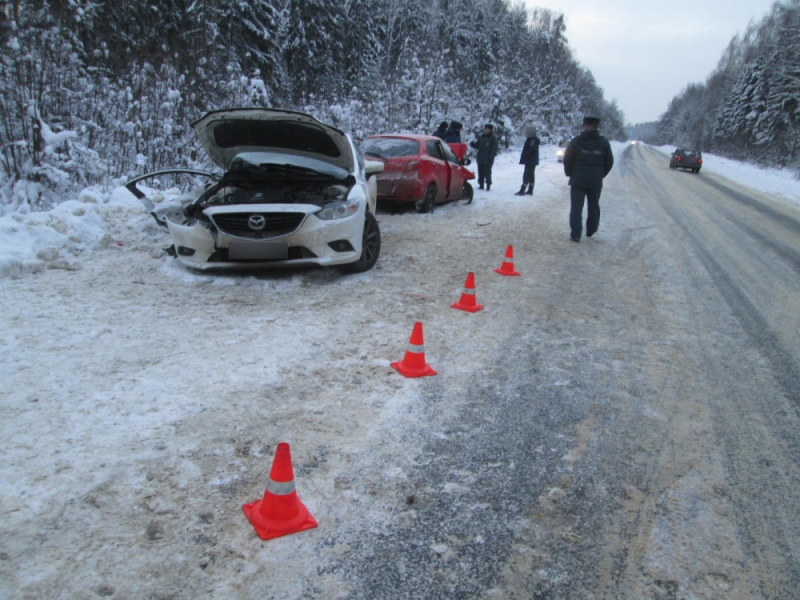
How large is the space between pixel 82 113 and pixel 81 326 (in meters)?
6.27

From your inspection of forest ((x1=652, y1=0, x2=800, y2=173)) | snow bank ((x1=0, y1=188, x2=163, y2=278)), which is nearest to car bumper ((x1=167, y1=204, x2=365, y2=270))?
snow bank ((x1=0, y1=188, x2=163, y2=278))

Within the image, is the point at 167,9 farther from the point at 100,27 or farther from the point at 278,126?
the point at 278,126

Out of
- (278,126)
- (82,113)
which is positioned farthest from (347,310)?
(82,113)

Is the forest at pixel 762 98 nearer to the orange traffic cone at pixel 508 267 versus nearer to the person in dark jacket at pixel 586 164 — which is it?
the person in dark jacket at pixel 586 164

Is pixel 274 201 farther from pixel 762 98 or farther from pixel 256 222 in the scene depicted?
pixel 762 98

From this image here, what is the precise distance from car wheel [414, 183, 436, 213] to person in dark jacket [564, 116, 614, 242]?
2855mm

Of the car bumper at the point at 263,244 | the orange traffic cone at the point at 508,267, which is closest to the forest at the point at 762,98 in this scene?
the orange traffic cone at the point at 508,267

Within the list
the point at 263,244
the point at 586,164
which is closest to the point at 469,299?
the point at 263,244

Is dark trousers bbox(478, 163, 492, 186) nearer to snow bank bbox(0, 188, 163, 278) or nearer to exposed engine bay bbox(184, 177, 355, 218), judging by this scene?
exposed engine bay bbox(184, 177, 355, 218)

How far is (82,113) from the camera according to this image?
8.91 metres

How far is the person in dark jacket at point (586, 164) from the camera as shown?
28.6ft

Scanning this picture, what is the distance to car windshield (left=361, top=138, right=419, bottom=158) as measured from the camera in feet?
33.7

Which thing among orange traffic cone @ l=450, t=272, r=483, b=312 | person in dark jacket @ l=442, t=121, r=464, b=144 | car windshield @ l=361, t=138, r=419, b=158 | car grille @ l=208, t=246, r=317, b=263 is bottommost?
orange traffic cone @ l=450, t=272, r=483, b=312

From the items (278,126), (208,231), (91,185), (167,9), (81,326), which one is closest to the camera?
(81,326)
